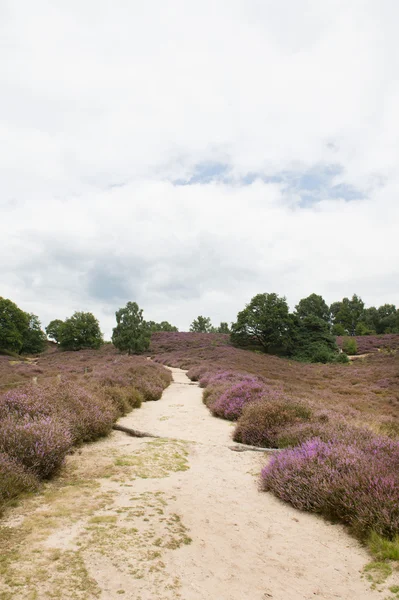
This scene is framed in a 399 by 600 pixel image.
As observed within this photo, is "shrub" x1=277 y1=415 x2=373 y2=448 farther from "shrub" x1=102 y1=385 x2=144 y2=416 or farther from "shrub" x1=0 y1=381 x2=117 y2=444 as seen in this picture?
"shrub" x1=102 y1=385 x2=144 y2=416

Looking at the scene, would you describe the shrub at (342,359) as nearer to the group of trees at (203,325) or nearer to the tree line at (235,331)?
the tree line at (235,331)

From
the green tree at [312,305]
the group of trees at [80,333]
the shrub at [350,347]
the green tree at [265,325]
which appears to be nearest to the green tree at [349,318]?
the green tree at [312,305]

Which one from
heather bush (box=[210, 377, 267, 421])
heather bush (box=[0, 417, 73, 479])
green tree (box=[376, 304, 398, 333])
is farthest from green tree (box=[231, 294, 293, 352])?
heather bush (box=[0, 417, 73, 479])

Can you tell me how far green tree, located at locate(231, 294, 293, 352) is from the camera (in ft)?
148

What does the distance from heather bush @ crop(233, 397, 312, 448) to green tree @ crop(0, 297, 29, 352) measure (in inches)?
1821

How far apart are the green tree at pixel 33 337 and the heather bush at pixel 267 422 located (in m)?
52.7

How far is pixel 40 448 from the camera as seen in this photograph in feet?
16.1

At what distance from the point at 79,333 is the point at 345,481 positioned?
49658 millimetres

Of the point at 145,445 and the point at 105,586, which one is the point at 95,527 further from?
the point at 145,445

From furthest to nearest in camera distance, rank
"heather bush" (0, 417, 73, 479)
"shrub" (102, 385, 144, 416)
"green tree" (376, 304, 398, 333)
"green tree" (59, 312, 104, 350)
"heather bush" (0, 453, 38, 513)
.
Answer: "green tree" (376, 304, 398, 333)
"green tree" (59, 312, 104, 350)
"shrub" (102, 385, 144, 416)
"heather bush" (0, 417, 73, 479)
"heather bush" (0, 453, 38, 513)

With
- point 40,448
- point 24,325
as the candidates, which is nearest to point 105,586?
point 40,448

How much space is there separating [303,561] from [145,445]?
4.29 meters

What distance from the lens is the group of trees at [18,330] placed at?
4628 cm

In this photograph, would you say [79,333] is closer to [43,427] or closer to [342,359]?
[342,359]
